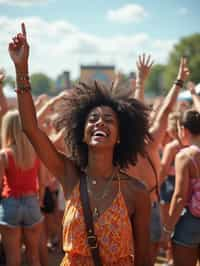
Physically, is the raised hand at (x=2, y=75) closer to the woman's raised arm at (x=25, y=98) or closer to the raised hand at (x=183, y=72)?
the raised hand at (x=183, y=72)

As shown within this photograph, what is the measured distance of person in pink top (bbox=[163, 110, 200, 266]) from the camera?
3.79 m

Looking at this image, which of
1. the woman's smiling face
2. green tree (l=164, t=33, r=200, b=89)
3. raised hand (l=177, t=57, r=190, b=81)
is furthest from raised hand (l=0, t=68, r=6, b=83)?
green tree (l=164, t=33, r=200, b=89)

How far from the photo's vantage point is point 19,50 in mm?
2643

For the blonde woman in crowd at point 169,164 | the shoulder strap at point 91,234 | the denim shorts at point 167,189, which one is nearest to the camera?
the shoulder strap at point 91,234

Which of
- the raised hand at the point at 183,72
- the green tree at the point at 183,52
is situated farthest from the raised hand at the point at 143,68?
the green tree at the point at 183,52

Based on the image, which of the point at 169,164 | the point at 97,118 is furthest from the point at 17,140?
the point at 169,164

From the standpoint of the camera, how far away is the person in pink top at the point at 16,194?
407 centimetres

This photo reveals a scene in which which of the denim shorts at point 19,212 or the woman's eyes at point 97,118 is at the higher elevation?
the woman's eyes at point 97,118

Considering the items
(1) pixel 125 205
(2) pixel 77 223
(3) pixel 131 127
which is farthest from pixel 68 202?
(3) pixel 131 127

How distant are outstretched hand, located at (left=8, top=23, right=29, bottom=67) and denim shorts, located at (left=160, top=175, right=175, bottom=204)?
3862 millimetres

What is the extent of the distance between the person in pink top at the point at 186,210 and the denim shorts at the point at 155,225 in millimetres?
708

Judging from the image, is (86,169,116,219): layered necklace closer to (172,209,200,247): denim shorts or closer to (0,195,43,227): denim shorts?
(172,209,200,247): denim shorts

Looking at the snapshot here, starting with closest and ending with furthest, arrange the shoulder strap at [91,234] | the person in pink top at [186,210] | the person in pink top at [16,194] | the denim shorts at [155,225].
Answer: the shoulder strap at [91,234], the person in pink top at [186,210], the person in pink top at [16,194], the denim shorts at [155,225]

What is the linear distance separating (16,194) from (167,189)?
8.45ft
